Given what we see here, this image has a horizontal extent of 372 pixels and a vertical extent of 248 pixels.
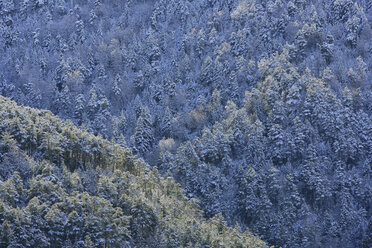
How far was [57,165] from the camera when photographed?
60750 millimetres

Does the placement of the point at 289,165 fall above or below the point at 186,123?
below

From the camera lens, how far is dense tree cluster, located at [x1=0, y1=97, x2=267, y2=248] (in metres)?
46.9

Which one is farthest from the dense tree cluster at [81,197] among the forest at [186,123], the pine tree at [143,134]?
the pine tree at [143,134]

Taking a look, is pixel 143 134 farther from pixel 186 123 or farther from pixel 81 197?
pixel 81 197

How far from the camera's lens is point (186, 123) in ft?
320

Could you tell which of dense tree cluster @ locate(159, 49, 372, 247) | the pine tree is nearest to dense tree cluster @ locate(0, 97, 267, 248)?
dense tree cluster @ locate(159, 49, 372, 247)

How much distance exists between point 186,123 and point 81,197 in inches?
1879

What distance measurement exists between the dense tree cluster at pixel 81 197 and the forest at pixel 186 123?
195 mm

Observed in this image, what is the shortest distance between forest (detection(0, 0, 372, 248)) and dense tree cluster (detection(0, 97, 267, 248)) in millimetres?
195

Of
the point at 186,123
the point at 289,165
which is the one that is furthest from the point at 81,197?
the point at 186,123

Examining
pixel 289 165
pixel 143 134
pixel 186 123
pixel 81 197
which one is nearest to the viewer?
pixel 81 197

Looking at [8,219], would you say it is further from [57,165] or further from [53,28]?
[53,28]

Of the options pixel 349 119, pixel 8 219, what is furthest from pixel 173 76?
pixel 8 219

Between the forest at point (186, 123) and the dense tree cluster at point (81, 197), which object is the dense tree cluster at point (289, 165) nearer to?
the forest at point (186, 123)
